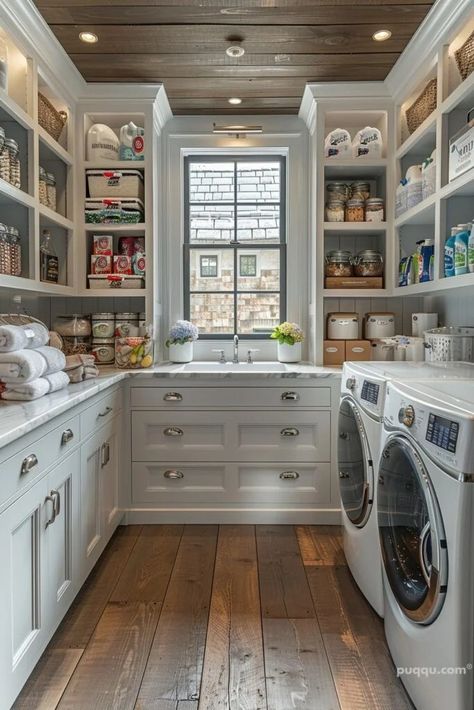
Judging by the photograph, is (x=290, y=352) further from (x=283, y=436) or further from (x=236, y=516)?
(x=236, y=516)

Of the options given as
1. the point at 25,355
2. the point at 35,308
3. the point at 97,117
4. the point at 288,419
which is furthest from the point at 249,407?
the point at 97,117

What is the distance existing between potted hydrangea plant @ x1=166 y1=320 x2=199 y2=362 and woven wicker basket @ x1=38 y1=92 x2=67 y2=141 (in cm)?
130

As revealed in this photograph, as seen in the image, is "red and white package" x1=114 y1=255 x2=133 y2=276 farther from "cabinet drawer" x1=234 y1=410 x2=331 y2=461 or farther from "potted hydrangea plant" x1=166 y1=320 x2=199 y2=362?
"cabinet drawer" x1=234 y1=410 x2=331 y2=461

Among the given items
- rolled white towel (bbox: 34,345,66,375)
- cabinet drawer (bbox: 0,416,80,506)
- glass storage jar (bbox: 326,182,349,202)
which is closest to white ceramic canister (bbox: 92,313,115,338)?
rolled white towel (bbox: 34,345,66,375)

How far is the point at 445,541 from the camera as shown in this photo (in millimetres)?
1161

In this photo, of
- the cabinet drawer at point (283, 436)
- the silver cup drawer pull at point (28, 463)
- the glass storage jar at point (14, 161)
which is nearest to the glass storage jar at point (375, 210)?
the cabinet drawer at point (283, 436)

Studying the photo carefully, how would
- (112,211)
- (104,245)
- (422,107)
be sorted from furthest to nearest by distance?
(104,245)
(112,211)
(422,107)

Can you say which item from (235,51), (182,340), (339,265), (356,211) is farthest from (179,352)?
(235,51)

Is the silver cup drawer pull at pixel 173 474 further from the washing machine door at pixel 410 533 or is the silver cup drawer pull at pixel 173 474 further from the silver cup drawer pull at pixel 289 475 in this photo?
the washing machine door at pixel 410 533

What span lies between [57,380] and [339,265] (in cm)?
189

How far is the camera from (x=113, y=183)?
3.04 m

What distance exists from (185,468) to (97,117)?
2243 mm

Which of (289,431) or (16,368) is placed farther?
(289,431)

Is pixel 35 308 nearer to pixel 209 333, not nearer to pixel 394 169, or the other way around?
pixel 209 333
